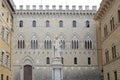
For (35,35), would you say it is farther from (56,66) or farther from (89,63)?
(56,66)

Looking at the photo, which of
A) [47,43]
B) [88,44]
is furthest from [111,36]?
[47,43]

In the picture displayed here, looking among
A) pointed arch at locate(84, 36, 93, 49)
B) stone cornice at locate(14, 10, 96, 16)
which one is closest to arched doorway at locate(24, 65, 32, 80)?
stone cornice at locate(14, 10, 96, 16)

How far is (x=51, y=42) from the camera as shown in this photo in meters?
47.2

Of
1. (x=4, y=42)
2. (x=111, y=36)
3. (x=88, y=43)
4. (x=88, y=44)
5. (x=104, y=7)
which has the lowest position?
(x=4, y=42)

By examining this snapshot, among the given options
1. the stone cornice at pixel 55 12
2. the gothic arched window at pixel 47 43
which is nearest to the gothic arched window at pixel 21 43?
the gothic arched window at pixel 47 43

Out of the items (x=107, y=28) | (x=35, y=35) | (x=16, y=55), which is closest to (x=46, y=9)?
(x=35, y=35)

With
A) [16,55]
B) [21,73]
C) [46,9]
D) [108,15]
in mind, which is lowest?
[21,73]

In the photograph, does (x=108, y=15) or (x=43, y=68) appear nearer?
(x=108, y=15)

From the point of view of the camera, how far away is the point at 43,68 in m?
46.2

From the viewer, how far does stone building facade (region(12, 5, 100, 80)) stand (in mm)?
46156

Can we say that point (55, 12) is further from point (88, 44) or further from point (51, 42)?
point (88, 44)

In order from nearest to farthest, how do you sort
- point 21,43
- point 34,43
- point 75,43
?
point 21,43
point 34,43
point 75,43

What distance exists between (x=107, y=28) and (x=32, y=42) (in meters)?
20.0

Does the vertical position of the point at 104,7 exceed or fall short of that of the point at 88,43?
it exceeds it
